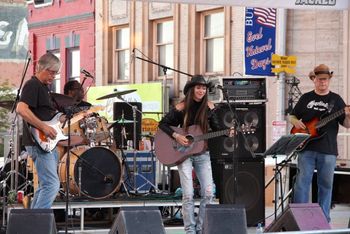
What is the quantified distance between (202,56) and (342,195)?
32.6 feet

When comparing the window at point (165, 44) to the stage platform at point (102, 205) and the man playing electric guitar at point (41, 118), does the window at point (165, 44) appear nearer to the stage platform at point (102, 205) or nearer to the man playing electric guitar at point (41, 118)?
the stage platform at point (102, 205)

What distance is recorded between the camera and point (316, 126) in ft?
34.6

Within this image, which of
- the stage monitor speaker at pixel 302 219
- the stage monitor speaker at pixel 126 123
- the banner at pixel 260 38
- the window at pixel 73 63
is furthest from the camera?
the window at pixel 73 63

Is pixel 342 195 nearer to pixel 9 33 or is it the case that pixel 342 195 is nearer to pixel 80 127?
pixel 80 127

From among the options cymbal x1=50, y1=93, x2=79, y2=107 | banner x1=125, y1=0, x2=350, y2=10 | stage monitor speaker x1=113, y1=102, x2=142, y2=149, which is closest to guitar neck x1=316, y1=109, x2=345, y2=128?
banner x1=125, y1=0, x2=350, y2=10

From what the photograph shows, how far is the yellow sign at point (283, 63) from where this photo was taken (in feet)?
58.1

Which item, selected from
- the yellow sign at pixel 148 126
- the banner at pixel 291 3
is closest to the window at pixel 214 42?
the yellow sign at pixel 148 126

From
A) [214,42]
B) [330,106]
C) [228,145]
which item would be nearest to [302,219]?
[330,106]

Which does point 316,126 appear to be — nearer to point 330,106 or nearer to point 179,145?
point 330,106

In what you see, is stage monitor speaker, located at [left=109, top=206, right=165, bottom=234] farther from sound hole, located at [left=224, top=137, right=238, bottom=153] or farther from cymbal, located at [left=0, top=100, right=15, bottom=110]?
cymbal, located at [left=0, top=100, right=15, bottom=110]

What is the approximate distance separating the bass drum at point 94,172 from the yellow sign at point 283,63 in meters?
6.06

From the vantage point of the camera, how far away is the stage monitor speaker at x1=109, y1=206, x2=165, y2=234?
8031 mm

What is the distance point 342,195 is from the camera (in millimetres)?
14039

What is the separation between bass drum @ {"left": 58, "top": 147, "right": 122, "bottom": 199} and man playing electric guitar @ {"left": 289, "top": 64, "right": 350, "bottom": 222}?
2856mm
